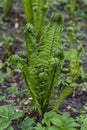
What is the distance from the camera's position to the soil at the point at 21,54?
10.7ft

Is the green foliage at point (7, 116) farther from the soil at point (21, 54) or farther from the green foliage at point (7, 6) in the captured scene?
the green foliage at point (7, 6)

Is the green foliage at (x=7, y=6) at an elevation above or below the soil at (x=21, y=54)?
above

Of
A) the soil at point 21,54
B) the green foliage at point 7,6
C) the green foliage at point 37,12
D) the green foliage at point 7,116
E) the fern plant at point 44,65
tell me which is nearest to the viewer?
the green foliage at point 7,116

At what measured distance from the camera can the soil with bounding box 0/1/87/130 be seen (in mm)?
3271

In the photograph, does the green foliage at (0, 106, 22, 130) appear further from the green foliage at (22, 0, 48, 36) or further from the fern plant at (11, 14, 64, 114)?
the green foliage at (22, 0, 48, 36)

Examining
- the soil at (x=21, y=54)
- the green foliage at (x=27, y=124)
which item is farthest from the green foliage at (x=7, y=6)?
the green foliage at (x=27, y=124)

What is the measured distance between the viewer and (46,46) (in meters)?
3.04

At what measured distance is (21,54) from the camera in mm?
4082

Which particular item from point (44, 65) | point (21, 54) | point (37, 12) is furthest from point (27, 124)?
point (37, 12)

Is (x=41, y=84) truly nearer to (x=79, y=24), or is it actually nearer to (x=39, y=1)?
(x=39, y=1)

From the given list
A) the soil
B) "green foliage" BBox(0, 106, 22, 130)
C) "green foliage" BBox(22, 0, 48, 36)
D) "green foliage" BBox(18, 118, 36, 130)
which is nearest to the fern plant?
"green foliage" BBox(18, 118, 36, 130)

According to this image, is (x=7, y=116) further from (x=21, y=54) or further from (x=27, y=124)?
(x=21, y=54)

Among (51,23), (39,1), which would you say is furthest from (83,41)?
(51,23)

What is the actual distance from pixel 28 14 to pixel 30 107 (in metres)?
1.38
